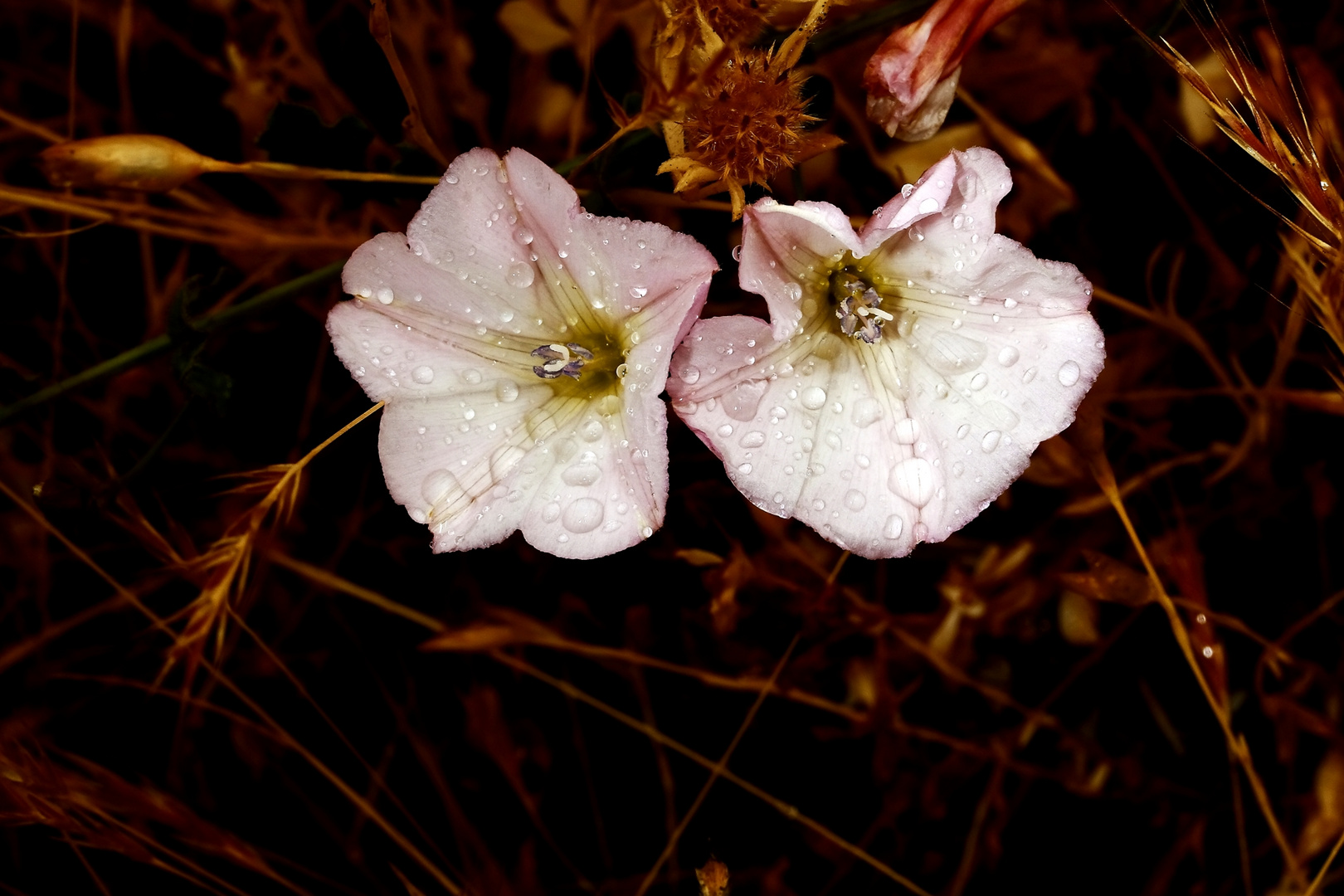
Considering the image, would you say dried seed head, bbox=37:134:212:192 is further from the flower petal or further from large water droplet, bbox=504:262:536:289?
the flower petal

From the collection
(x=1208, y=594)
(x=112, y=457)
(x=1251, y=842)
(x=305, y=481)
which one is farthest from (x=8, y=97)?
(x=1251, y=842)

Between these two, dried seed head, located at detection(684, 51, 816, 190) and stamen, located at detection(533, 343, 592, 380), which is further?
stamen, located at detection(533, 343, 592, 380)

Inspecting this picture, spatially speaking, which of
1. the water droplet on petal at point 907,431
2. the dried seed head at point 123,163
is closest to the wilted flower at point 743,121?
the water droplet on petal at point 907,431

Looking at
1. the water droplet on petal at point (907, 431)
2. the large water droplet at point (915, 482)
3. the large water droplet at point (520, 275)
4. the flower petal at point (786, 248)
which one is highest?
the large water droplet at point (520, 275)

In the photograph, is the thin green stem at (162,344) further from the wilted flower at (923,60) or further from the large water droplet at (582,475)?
the wilted flower at (923,60)

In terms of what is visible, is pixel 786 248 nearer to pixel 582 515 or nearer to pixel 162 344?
pixel 582 515

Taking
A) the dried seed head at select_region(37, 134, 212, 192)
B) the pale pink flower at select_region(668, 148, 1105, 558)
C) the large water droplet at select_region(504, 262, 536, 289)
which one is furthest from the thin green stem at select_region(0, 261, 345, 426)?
the pale pink flower at select_region(668, 148, 1105, 558)

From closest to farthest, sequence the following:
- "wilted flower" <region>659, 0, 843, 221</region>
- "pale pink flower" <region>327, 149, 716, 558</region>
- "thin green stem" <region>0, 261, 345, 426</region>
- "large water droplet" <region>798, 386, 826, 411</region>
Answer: "wilted flower" <region>659, 0, 843, 221</region> < "pale pink flower" <region>327, 149, 716, 558</region> < "large water droplet" <region>798, 386, 826, 411</region> < "thin green stem" <region>0, 261, 345, 426</region>
